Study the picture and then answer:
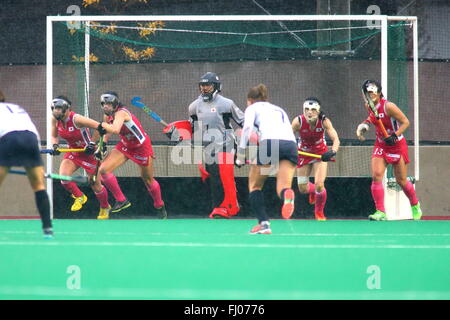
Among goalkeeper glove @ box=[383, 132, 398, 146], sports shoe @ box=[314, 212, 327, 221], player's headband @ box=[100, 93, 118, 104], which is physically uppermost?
player's headband @ box=[100, 93, 118, 104]

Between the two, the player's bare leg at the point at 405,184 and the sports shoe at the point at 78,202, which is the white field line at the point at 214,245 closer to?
the player's bare leg at the point at 405,184

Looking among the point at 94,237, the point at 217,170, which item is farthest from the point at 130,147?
the point at 94,237

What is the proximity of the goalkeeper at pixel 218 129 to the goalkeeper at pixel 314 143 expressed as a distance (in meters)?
0.90

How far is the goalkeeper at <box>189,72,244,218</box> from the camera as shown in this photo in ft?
45.5

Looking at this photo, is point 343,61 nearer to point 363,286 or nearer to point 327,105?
point 327,105

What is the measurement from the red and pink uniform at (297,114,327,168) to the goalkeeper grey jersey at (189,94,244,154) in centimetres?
88

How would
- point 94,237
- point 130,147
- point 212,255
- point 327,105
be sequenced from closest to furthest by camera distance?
point 212,255 → point 94,237 → point 130,147 → point 327,105

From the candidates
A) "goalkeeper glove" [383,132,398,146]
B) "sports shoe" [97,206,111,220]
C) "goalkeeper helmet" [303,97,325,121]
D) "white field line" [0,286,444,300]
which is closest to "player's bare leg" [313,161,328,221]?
"goalkeeper helmet" [303,97,325,121]

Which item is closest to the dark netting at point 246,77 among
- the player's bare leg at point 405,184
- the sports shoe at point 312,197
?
the sports shoe at point 312,197

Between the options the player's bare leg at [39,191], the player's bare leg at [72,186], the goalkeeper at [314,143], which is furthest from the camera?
the player's bare leg at [72,186]

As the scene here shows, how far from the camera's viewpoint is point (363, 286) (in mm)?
6602

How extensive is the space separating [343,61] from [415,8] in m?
5.90

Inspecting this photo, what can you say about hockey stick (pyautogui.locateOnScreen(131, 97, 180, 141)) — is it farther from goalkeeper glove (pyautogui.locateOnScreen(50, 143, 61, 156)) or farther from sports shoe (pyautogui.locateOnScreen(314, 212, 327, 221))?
sports shoe (pyautogui.locateOnScreen(314, 212, 327, 221))

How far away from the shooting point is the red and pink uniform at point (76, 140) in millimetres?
13953
